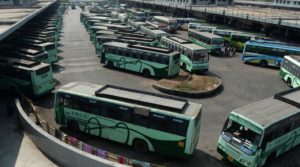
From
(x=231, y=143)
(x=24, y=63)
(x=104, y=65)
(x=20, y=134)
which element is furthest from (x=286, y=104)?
(x=104, y=65)

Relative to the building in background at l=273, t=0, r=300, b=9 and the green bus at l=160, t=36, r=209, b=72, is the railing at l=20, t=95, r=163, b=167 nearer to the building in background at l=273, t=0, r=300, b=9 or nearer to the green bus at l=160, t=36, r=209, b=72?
the green bus at l=160, t=36, r=209, b=72

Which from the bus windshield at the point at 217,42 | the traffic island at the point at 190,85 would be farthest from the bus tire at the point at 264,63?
the traffic island at the point at 190,85

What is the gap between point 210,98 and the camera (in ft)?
85.6

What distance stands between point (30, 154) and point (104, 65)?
19893 mm

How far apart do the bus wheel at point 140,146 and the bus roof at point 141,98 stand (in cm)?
235

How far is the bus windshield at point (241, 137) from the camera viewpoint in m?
14.5

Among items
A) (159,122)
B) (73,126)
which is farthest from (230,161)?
(73,126)

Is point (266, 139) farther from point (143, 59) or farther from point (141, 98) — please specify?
point (143, 59)

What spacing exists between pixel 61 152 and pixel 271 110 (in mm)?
12503

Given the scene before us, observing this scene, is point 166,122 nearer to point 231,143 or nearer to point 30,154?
point 231,143

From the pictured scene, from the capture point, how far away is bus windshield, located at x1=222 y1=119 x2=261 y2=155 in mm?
14545

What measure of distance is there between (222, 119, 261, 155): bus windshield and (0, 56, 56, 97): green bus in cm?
1657

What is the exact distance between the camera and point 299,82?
28312 mm

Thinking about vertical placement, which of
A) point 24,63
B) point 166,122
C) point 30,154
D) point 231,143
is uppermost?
point 24,63
